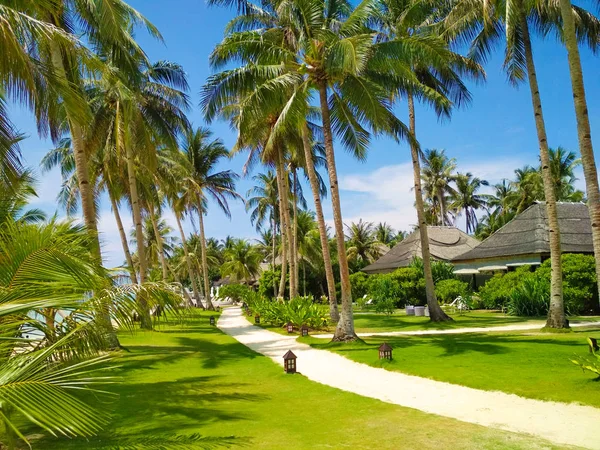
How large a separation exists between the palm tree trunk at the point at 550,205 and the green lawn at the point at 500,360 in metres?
0.74

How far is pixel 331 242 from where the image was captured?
46000 mm

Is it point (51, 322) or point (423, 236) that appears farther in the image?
point (423, 236)

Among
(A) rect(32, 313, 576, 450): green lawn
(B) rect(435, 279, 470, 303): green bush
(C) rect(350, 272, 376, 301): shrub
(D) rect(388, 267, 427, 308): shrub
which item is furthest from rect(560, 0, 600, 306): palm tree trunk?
(C) rect(350, 272, 376, 301): shrub

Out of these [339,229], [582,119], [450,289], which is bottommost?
[450,289]

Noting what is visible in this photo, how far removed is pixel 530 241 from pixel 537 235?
44cm

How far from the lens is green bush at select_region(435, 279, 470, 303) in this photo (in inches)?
1013

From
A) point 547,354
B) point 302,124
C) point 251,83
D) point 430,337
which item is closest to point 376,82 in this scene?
point 302,124

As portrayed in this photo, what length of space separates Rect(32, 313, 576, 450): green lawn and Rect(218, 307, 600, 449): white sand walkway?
36cm

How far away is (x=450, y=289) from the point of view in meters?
25.9

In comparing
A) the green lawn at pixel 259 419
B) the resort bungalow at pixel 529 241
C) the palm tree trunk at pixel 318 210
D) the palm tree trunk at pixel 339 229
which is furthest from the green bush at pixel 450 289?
the green lawn at pixel 259 419

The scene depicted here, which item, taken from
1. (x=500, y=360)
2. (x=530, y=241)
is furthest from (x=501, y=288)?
(x=500, y=360)

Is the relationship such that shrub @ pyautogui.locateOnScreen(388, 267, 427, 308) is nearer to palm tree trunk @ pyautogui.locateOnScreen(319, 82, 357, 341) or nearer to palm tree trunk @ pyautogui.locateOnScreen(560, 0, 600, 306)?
palm tree trunk @ pyautogui.locateOnScreen(319, 82, 357, 341)

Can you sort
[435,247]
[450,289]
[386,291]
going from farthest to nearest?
[435,247]
[386,291]
[450,289]

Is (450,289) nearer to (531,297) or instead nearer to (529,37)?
(531,297)
